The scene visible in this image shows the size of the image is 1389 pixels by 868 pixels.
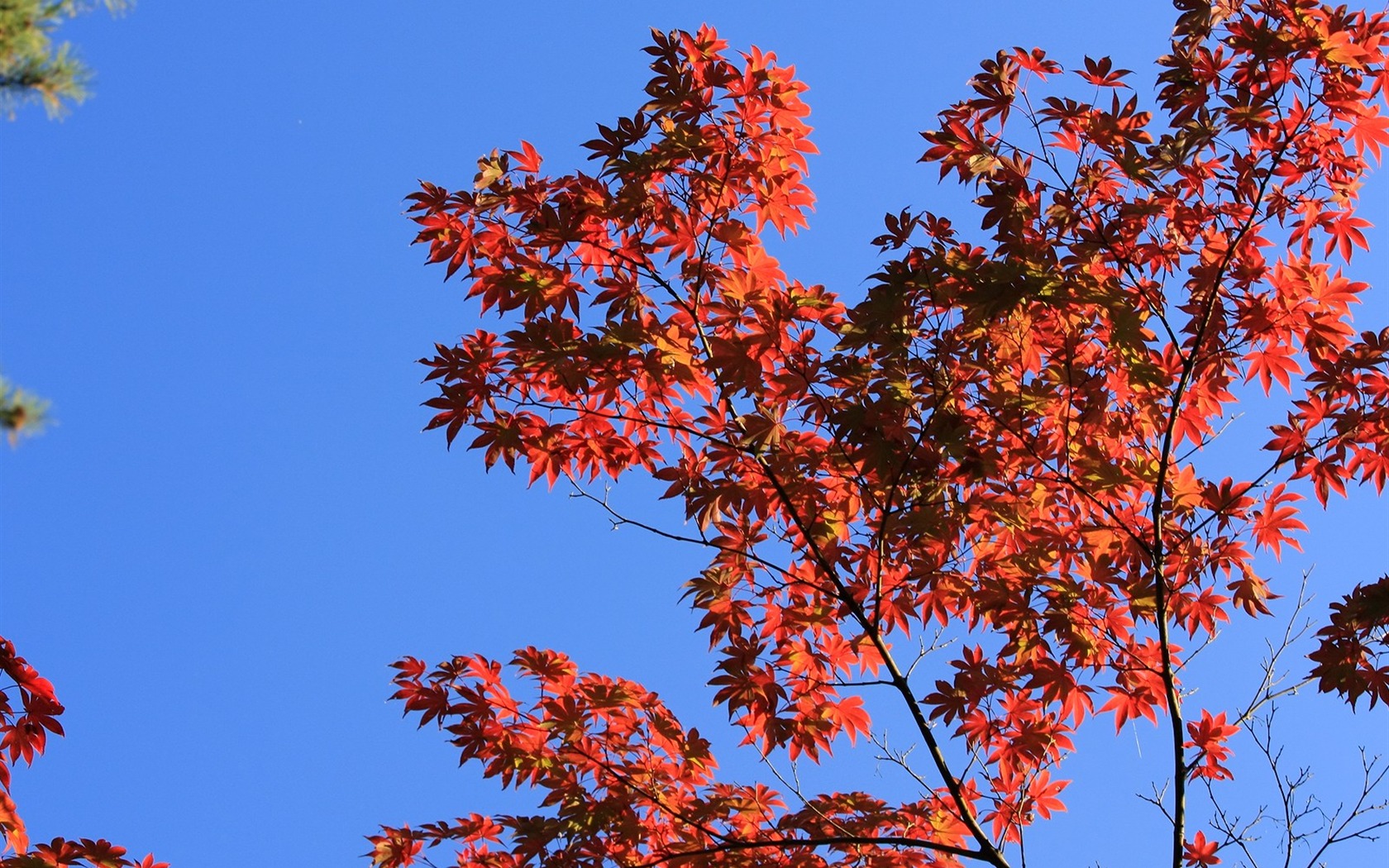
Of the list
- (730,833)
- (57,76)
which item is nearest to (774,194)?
(730,833)

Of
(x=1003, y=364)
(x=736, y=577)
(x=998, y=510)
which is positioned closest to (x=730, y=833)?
(x=736, y=577)

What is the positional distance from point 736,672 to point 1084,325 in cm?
183

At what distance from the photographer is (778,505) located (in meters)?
4.66

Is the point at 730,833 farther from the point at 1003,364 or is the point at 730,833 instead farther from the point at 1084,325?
the point at 1084,325

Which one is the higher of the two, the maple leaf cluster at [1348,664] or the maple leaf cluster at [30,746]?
the maple leaf cluster at [1348,664]

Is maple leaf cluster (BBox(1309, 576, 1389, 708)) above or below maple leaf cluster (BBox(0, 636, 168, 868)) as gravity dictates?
above

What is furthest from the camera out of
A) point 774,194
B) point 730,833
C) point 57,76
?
point 774,194

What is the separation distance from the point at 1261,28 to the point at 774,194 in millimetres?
1843

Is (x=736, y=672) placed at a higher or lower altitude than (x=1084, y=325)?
lower

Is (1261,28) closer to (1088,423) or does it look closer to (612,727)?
(1088,423)

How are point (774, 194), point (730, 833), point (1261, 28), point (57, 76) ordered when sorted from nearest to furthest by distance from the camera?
point (57, 76) < point (1261, 28) < point (730, 833) < point (774, 194)

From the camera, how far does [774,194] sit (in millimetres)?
5082

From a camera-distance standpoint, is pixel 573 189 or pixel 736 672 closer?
pixel 736 672

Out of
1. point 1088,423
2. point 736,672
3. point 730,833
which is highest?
point 1088,423
